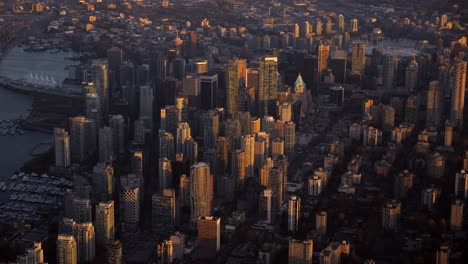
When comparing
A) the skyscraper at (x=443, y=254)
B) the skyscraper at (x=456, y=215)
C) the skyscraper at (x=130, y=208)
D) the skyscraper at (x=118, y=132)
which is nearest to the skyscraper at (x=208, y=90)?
the skyscraper at (x=118, y=132)

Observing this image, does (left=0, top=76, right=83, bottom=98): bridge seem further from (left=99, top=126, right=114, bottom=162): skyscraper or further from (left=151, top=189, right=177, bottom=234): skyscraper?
(left=151, top=189, right=177, bottom=234): skyscraper

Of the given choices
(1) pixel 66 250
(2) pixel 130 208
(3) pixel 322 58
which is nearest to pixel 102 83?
(3) pixel 322 58

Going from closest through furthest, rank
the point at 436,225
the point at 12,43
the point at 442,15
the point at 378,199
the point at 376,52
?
the point at 436,225 → the point at 378,199 → the point at 442,15 → the point at 376,52 → the point at 12,43

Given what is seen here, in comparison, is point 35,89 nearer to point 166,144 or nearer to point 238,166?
point 166,144

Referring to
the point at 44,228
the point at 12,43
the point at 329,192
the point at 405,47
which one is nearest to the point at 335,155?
the point at 329,192

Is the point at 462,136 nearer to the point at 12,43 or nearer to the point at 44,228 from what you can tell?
the point at 44,228

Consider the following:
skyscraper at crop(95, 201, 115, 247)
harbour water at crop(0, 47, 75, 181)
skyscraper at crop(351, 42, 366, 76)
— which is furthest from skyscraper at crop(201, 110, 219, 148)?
skyscraper at crop(351, 42, 366, 76)

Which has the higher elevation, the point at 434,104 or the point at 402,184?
the point at 434,104
